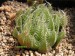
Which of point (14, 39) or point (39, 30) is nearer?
point (39, 30)

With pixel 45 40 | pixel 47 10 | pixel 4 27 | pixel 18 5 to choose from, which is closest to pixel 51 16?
pixel 47 10

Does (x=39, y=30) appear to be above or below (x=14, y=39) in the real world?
above

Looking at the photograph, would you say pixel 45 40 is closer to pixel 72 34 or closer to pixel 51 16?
pixel 51 16
